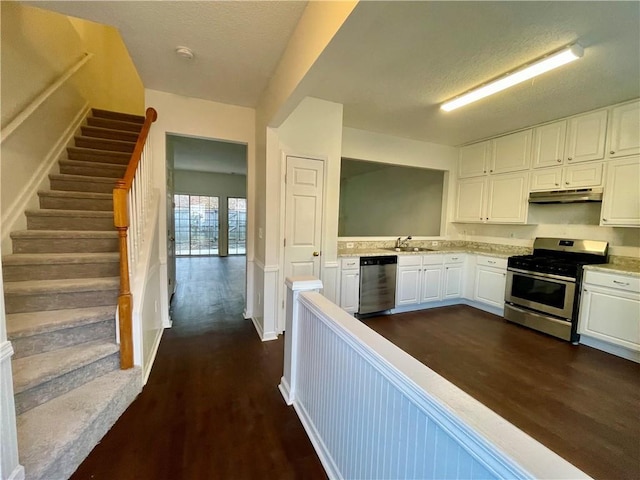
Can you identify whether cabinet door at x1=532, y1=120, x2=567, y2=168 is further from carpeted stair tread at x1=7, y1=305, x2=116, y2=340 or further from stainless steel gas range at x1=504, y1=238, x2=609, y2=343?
carpeted stair tread at x1=7, y1=305, x2=116, y2=340

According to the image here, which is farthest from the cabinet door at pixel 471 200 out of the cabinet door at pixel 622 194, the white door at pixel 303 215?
the white door at pixel 303 215

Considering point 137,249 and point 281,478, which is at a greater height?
point 137,249

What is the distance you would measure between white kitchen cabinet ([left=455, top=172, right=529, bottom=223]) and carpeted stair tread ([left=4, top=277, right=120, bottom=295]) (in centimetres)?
471

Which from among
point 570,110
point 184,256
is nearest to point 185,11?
point 570,110

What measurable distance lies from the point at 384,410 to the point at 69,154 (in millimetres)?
4059

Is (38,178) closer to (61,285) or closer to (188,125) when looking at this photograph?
(61,285)

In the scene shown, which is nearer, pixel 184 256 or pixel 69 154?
pixel 69 154

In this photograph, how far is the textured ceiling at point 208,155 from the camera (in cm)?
541

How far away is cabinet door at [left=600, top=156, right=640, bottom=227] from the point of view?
2.85 meters

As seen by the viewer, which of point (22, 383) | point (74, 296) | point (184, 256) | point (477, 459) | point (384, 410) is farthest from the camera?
point (184, 256)

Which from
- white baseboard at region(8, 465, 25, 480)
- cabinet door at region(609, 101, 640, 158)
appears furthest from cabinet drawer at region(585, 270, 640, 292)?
white baseboard at region(8, 465, 25, 480)

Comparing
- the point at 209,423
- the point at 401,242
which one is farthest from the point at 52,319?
the point at 401,242

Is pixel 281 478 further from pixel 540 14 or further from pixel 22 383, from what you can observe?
pixel 540 14

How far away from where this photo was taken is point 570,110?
10.4 feet
